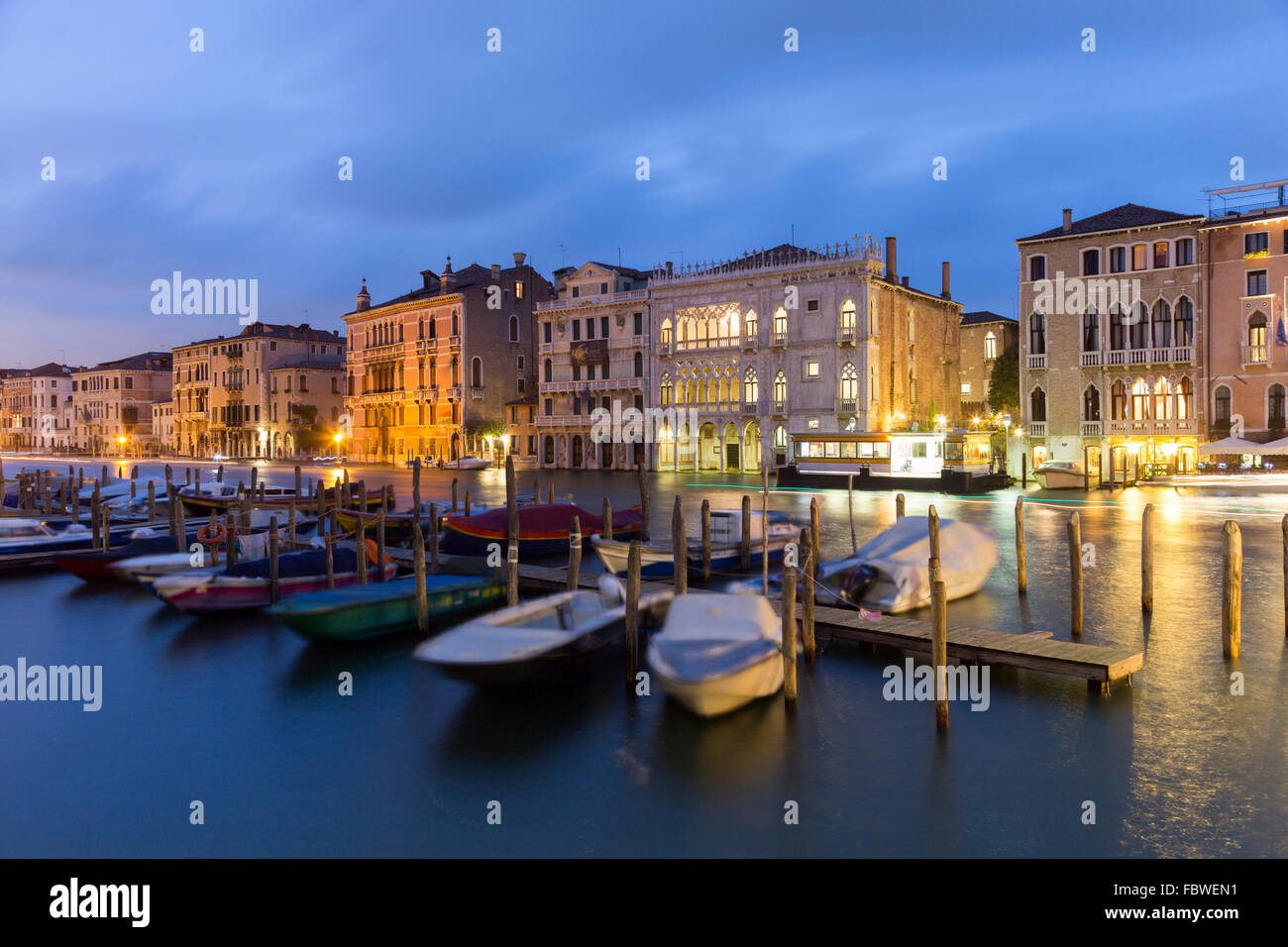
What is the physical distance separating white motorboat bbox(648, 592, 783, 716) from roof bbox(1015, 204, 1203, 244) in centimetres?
3743

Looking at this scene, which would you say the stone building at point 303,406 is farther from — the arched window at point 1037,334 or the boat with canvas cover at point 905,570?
the boat with canvas cover at point 905,570

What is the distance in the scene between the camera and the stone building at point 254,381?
78.6 metres

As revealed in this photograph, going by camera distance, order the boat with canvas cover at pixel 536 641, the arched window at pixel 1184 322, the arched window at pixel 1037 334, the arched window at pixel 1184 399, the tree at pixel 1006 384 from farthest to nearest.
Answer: the tree at pixel 1006 384
the arched window at pixel 1037 334
the arched window at pixel 1184 399
the arched window at pixel 1184 322
the boat with canvas cover at pixel 536 641

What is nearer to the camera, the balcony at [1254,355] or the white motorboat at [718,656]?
the white motorboat at [718,656]

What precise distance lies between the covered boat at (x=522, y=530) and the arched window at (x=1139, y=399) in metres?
30.7

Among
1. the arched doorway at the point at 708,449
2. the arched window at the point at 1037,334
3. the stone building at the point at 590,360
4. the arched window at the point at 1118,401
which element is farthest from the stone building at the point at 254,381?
the arched window at the point at 1118,401

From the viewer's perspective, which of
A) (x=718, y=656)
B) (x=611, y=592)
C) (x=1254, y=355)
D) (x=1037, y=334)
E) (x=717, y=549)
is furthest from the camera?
(x=1037, y=334)

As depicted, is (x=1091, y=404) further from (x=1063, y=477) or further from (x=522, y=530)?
(x=522, y=530)

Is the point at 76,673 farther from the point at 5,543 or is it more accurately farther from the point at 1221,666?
the point at 1221,666

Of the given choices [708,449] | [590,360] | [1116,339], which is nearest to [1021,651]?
[1116,339]

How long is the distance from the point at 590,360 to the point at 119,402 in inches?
2593

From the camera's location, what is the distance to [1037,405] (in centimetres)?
4319
